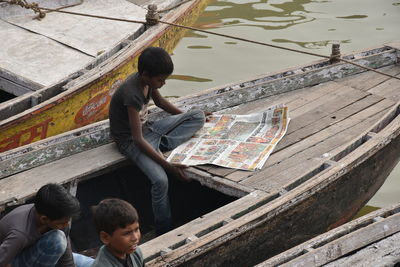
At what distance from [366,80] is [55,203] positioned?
3658 millimetres

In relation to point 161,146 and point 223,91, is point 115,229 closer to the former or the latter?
point 161,146

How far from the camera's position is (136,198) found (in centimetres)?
511

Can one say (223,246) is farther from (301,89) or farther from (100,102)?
(100,102)

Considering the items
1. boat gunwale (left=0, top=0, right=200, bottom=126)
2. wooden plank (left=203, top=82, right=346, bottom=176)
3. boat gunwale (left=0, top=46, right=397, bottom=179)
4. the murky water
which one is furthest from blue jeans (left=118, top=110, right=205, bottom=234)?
the murky water

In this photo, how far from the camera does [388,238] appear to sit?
364cm

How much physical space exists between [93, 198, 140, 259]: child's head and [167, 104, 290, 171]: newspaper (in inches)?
64.0

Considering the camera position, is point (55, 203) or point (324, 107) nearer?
point (55, 203)

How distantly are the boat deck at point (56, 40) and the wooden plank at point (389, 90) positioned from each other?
2577 mm

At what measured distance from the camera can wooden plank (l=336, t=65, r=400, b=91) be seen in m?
5.88

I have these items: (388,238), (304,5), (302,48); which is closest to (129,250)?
(388,238)

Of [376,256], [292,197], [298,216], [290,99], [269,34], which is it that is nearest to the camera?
[376,256]

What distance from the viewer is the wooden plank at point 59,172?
14.0ft

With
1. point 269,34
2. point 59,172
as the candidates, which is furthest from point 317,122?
point 269,34

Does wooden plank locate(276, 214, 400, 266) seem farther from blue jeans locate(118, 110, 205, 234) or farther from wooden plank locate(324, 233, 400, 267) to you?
blue jeans locate(118, 110, 205, 234)
